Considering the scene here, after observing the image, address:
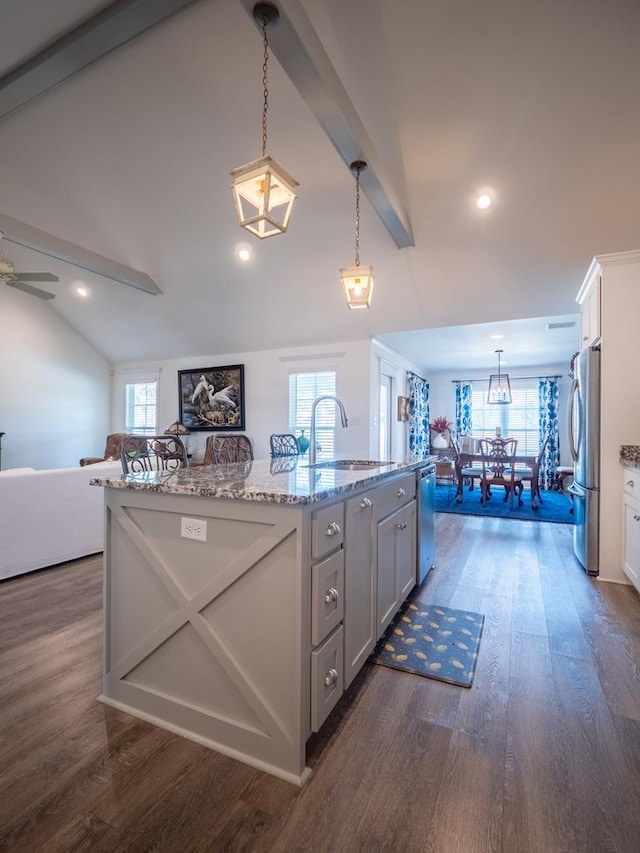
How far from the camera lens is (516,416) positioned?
853 cm

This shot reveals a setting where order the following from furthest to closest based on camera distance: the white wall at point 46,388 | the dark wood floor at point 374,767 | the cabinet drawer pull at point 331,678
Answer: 1. the white wall at point 46,388
2. the cabinet drawer pull at point 331,678
3. the dark wood floor at point 374,767

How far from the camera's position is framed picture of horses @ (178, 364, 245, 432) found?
6.77m

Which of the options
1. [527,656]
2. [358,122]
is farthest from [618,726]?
[358,122]

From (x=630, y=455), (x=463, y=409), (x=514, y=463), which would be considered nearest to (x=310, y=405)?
(x=514, y=463)

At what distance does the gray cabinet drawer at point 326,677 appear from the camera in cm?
142

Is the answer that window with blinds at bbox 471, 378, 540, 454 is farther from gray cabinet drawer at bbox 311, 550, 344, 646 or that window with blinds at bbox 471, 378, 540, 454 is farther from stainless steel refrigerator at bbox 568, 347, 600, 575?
gray cabinet drawer at bbox 311, 550, 344, 646

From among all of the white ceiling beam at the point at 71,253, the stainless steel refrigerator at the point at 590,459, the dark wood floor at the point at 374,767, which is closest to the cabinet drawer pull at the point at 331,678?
the dark wood floor at the point at 374,767

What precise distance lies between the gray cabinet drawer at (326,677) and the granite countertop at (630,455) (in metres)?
2.47

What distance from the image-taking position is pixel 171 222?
14.8 feet

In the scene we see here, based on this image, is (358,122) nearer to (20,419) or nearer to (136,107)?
(136,107)

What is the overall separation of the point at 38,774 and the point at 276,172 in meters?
2.41

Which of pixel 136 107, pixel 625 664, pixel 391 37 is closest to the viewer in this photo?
pixel 625 664

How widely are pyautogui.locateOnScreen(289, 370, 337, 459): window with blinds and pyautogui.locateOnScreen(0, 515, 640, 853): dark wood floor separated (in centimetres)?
413

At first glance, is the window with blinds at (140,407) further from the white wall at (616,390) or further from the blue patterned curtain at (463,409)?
the white wall at (616,390)
